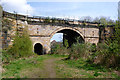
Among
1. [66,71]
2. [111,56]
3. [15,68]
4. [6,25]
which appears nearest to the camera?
[66,71]

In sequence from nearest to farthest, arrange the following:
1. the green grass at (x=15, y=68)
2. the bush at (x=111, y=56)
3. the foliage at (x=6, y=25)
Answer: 1. the green grass at (x=15, y=68)
2. the bush at (x=111, y=56)
3. the foliage at (x=6, y=25)

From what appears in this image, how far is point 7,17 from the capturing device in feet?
39.4

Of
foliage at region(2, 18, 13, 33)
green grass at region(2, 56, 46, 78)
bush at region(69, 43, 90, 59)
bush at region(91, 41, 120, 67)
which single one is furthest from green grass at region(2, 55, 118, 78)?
foliage at region(2, 18, 13, 33)

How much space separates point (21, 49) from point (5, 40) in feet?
6.30

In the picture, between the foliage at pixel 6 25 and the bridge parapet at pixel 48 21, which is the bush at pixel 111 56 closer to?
the foliage at pixel 6 25

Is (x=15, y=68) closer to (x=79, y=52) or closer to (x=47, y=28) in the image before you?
(x=79, y=52)

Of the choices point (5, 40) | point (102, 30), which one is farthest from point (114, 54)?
point (102, 30)

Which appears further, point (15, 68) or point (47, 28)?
point (47, 28)

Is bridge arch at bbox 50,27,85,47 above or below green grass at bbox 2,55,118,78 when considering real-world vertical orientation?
above

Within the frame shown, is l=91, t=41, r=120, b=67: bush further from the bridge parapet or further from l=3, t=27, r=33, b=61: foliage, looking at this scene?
the bridge parapet

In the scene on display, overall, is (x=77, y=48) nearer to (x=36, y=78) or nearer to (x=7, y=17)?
(x=36, y=78)

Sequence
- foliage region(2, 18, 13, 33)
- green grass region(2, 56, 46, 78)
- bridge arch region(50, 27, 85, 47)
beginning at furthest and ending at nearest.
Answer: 1. bridge arch region(50, 27, 85, 47)
2. foliage region(2, 18, 13, 33)
3. green grass region(2, 56, 46, 78)

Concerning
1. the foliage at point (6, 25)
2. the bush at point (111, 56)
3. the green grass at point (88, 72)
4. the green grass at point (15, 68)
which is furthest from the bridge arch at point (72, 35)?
the green grass at point (88, 72)

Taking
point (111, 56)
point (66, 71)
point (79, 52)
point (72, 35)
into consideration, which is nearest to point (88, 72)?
point (66, 71)
